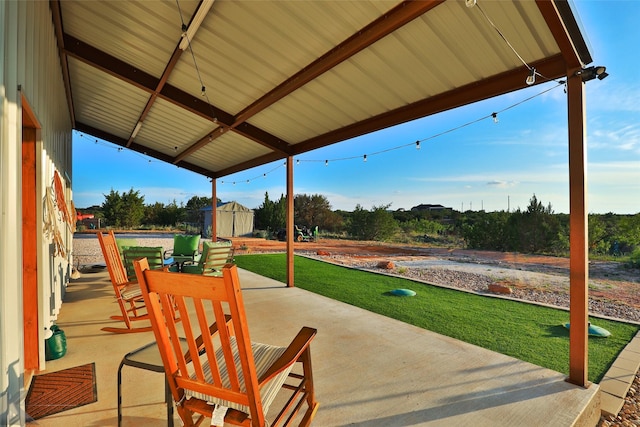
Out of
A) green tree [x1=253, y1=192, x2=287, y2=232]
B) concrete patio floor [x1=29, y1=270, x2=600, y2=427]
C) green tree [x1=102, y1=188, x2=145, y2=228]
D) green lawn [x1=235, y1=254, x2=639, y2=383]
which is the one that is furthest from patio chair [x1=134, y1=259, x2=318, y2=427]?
green tree [x1=102, y1=188, x2=145, y2=228]

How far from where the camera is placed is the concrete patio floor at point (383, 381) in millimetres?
2025

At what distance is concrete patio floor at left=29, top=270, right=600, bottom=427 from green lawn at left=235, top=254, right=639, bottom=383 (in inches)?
14.2

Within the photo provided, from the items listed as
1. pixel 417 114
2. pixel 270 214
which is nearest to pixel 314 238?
pixel 270 214

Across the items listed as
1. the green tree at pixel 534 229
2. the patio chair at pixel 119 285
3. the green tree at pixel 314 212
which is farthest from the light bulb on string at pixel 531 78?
the green tree at pixel 314 212

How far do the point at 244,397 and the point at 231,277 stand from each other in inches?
22.1

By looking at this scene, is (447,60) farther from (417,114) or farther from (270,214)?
(270,214)

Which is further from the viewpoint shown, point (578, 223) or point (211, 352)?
point (578, 223)

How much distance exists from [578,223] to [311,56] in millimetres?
2848

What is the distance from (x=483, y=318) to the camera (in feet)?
13.7

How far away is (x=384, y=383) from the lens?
8.00ft

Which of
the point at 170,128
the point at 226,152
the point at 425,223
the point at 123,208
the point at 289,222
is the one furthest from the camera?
the point at 123,208

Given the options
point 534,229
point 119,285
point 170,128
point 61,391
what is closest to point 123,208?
point 170,128

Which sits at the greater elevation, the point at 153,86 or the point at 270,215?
the point at 153,86

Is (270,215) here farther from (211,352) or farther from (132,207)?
(211,352)
